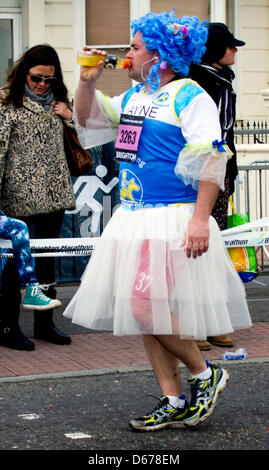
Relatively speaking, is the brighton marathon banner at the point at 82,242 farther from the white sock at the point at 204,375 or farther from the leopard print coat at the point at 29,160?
the white sock at the point at 204,375

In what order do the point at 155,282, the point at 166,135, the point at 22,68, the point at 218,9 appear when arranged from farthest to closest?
the point at 218,9 < the point at 22,68 < the point at 166,135 < the point at 155,282

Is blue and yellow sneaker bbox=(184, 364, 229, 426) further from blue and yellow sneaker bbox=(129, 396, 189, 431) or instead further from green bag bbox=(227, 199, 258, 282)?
green bag bbox=(227, 199, 258, 282)

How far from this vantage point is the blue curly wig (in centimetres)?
469

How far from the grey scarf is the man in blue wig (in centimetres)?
174

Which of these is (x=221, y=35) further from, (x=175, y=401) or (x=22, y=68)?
(x=175, y=401)

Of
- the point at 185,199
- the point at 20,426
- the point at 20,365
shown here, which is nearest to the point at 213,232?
the point at 185,199

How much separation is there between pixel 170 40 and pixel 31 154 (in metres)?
2.15

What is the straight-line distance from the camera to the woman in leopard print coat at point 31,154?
6582 millimetres

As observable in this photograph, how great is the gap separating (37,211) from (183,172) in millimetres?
2211

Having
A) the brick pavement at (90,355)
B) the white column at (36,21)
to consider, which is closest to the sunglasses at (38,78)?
the brick pavement at (90,355)

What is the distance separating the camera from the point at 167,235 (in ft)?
15.3

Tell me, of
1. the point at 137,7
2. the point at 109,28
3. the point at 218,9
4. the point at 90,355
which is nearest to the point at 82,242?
the point at 90,355

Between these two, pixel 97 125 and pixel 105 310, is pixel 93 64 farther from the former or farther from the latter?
pixel 105 310

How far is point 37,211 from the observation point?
21.8ft
